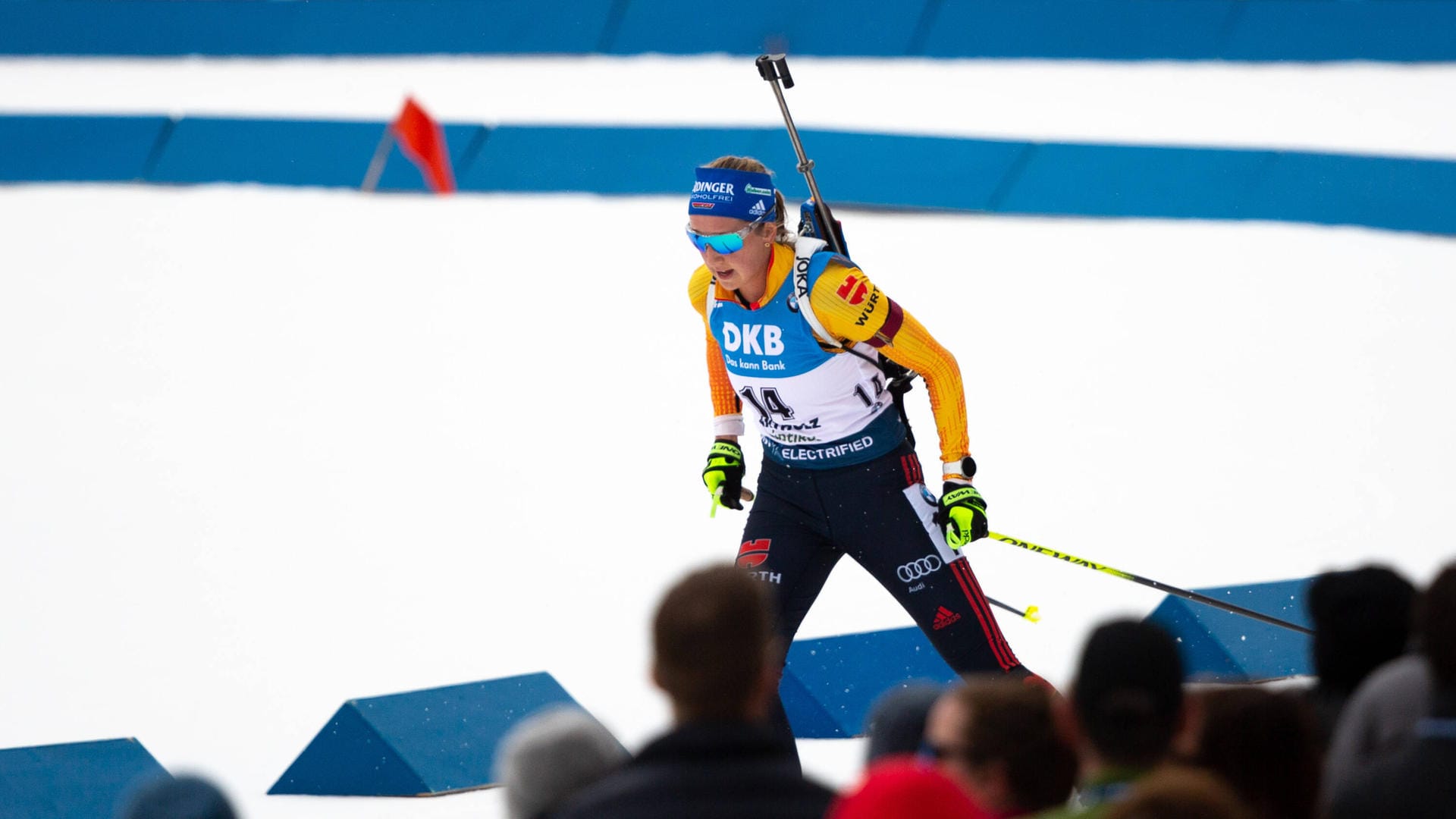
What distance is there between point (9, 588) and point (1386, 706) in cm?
509

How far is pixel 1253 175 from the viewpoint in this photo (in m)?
10.5

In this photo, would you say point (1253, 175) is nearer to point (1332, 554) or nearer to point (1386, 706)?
point (1332, 554)

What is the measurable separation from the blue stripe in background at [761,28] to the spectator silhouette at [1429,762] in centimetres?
1104

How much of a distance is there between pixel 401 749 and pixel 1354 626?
2631 mm

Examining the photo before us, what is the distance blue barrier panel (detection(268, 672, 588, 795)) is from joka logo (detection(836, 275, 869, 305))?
1.57 metres

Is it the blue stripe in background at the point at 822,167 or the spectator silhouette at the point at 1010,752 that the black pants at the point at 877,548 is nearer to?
the spectator silhouette at the point at 1010,752

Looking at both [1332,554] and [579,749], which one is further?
[1332,554]

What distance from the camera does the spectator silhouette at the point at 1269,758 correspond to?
205 cm

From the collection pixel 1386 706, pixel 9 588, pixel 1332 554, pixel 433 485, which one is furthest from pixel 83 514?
pixel 1386 706

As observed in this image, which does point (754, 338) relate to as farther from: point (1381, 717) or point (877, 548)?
point (1381, 717)

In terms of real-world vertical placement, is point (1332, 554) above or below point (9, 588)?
below

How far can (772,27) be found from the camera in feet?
44.9

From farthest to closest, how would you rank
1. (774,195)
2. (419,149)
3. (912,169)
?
(912,169), (419,149), (774,195)

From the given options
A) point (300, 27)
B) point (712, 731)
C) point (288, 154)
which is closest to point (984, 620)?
point (712, 731)
